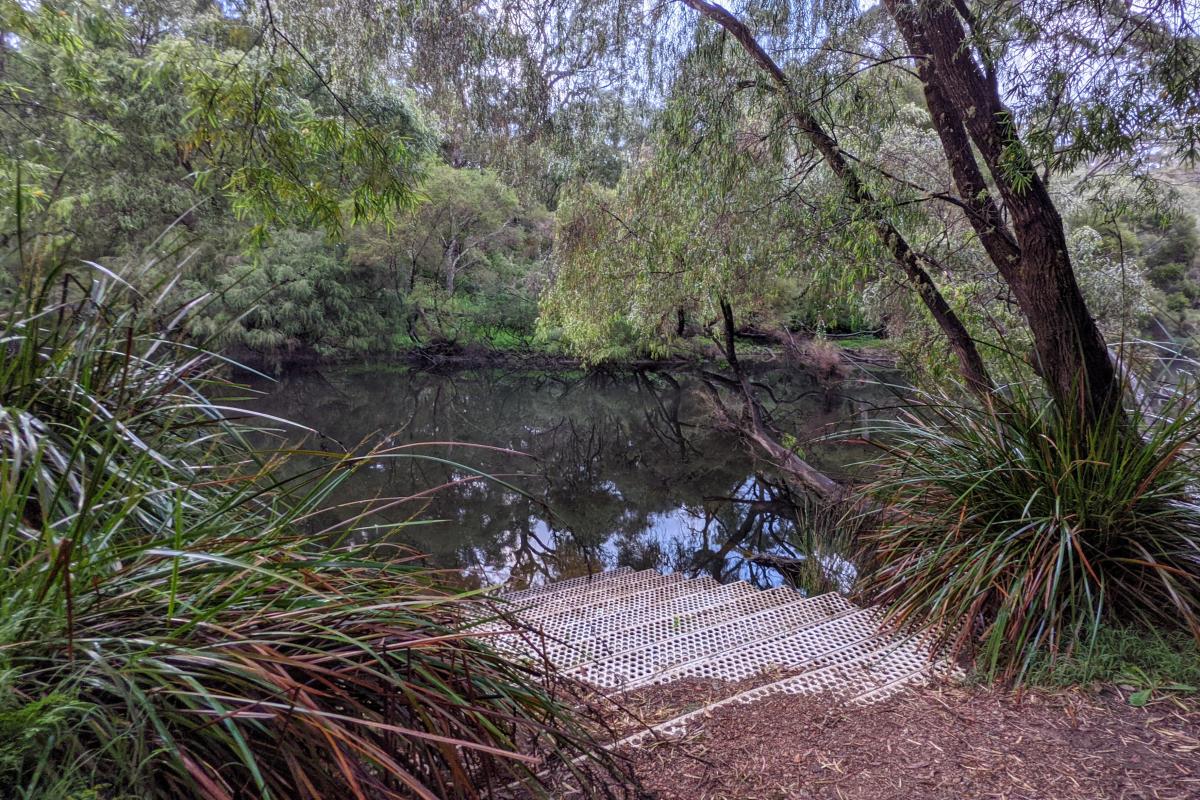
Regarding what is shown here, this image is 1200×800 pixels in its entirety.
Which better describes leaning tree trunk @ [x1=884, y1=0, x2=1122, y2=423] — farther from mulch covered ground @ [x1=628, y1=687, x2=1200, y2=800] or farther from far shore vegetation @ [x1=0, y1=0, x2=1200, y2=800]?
mulch covered ground @ [x1=628, y1=687, x2=1200, y2=800]

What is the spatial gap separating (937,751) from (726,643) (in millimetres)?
1158

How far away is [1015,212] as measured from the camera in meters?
3.11

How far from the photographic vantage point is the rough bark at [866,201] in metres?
4.17

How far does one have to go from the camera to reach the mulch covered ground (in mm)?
1670

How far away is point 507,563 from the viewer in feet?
20.5

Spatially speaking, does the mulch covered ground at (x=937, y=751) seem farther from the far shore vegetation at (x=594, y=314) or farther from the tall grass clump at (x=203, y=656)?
the tall grass clump at (x=203, y=656)

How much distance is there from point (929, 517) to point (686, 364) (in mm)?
14861

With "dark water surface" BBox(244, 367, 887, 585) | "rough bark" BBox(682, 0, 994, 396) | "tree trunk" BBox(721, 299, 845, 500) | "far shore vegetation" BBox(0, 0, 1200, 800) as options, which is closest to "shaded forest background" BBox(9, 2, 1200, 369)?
"far shore vegetation" BBox(0, 0, 1200, 800)

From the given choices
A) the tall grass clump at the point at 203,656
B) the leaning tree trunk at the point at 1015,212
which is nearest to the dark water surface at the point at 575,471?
the tall grass clump at the point at 203,656

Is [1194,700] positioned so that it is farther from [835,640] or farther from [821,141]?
[821,141]

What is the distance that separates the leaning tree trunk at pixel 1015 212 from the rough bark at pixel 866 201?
680 mm

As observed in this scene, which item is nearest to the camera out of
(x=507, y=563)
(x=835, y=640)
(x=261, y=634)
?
(x=261, y=634)

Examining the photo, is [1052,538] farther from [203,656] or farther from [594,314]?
[594,314]

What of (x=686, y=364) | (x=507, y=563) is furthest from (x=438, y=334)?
(x=507, y=563)
